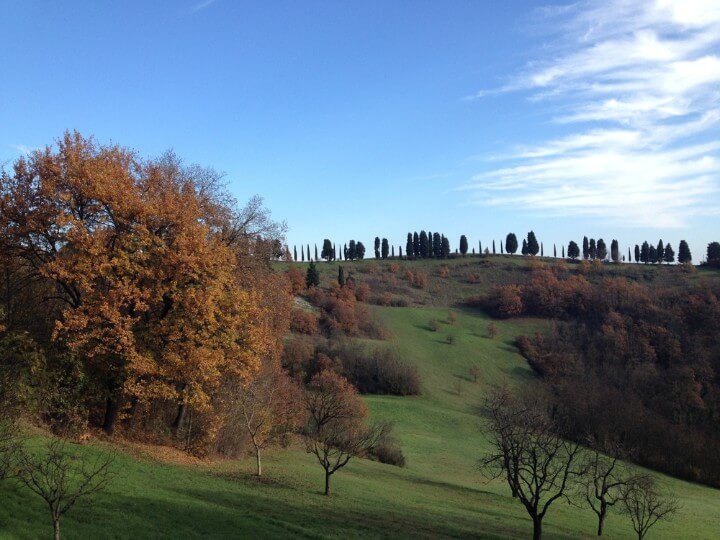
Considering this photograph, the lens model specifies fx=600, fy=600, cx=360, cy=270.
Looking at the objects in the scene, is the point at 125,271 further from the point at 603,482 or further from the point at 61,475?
the point at 603,482

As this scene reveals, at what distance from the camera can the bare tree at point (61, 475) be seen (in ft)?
51.4

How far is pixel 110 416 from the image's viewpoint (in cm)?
3030

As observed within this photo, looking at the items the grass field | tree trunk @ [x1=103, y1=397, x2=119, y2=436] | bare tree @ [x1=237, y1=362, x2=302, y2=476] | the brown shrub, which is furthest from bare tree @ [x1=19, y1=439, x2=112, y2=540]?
the brown shrub

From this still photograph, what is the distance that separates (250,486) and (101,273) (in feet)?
39.7

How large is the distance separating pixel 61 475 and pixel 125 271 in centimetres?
1274

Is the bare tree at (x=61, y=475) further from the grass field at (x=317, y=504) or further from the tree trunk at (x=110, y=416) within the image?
the tree trunk at (x=110, y=416)

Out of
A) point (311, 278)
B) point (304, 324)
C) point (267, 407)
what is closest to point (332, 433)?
point (267, 407)

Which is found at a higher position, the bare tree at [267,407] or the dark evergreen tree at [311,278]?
the dark evergreen tree at [311,278]

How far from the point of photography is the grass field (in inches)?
730

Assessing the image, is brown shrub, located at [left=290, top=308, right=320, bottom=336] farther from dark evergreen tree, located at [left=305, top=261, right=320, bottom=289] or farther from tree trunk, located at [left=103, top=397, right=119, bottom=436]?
tree trunk, located at [left=103, top=397, right=119, bottom=436]

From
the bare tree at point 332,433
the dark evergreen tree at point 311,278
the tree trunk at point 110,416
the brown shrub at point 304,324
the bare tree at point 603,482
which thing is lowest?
the bare tree at point 603,482

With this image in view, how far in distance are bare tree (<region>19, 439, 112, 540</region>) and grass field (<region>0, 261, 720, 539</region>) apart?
24.0 inches

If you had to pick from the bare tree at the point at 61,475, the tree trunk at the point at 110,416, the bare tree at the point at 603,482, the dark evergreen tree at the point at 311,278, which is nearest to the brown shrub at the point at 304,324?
the dark evergreen tree at the point at 311,278

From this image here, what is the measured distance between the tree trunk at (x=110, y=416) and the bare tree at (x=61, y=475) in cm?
495
